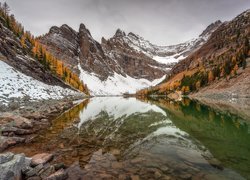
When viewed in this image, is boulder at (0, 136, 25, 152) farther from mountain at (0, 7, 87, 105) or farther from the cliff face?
mountain at (0, 7, 87, 105)

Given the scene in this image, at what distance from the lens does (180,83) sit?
580 feet

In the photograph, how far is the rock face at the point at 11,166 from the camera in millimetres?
9438

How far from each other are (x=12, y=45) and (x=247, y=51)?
129139 mm

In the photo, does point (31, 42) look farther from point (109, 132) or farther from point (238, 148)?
point (238, 148)

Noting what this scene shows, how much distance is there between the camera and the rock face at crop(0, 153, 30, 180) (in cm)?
944

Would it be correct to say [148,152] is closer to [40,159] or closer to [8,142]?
[40,159]

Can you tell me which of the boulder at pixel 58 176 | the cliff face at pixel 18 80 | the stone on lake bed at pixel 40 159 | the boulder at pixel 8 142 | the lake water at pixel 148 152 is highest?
the cliff face at pixel 18 80

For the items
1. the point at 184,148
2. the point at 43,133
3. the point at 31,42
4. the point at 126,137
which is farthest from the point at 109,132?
the point at 31,42

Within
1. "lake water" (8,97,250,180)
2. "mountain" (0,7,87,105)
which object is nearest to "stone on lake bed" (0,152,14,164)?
"lake water" (8,97,250,180)

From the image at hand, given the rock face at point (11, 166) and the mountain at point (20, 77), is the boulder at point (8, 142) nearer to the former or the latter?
the rock face at point (11, 166)

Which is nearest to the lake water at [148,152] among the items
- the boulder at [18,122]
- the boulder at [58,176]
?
the boulder at [58,176]

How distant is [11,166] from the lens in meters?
9.91

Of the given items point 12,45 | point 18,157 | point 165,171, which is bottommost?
point 165,171

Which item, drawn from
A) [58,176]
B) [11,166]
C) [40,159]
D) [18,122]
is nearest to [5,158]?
[11,166]
